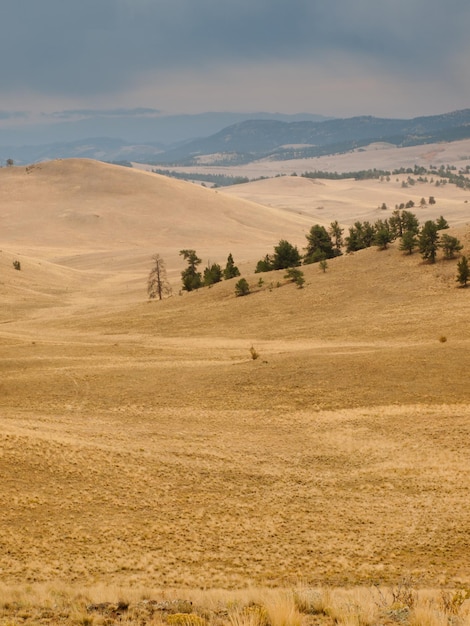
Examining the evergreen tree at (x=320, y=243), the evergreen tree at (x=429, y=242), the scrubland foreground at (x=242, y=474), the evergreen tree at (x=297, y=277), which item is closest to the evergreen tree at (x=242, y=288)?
the evergreen tree at (x=297, y=277)

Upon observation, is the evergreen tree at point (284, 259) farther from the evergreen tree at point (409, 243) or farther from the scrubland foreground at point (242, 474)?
the scrubland foreground at point (242, 474)

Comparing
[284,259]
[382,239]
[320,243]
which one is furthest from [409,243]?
[320,243]

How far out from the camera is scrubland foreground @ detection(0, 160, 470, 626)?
51.1ft

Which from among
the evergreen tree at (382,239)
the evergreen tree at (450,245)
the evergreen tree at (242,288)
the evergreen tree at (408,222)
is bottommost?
the evergreen tree at (242,288)

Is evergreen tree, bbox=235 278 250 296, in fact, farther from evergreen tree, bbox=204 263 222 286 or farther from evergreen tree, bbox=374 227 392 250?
evergreen tree, bbox=374 227 392 250

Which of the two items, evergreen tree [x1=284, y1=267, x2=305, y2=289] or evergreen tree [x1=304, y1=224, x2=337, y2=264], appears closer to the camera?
evergreen tree [x1=284, y1=267, x2=305, y2=289]

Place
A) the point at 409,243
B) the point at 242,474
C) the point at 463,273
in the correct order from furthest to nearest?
1. the point at 409,243
2. the point at 463,273
3. the point at 242,474

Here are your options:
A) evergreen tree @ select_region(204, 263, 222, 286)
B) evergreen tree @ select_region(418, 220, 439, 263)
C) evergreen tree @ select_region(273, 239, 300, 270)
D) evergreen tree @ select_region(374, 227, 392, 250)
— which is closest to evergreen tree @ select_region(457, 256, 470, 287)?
evergreen tree @ select_region(418, 220, 439, 263)

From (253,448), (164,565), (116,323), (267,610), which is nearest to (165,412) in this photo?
(253,448)

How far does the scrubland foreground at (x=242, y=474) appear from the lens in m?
15.6

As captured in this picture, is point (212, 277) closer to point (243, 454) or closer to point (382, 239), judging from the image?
point (382, 239)

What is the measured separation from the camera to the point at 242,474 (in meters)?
26.5

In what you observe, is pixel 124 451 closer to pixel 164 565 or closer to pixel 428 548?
pixel 164 565

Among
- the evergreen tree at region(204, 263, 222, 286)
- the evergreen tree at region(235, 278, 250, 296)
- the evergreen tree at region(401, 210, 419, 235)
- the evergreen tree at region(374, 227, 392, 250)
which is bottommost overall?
the evergreen tree at region(235, 278, 250, 296)
